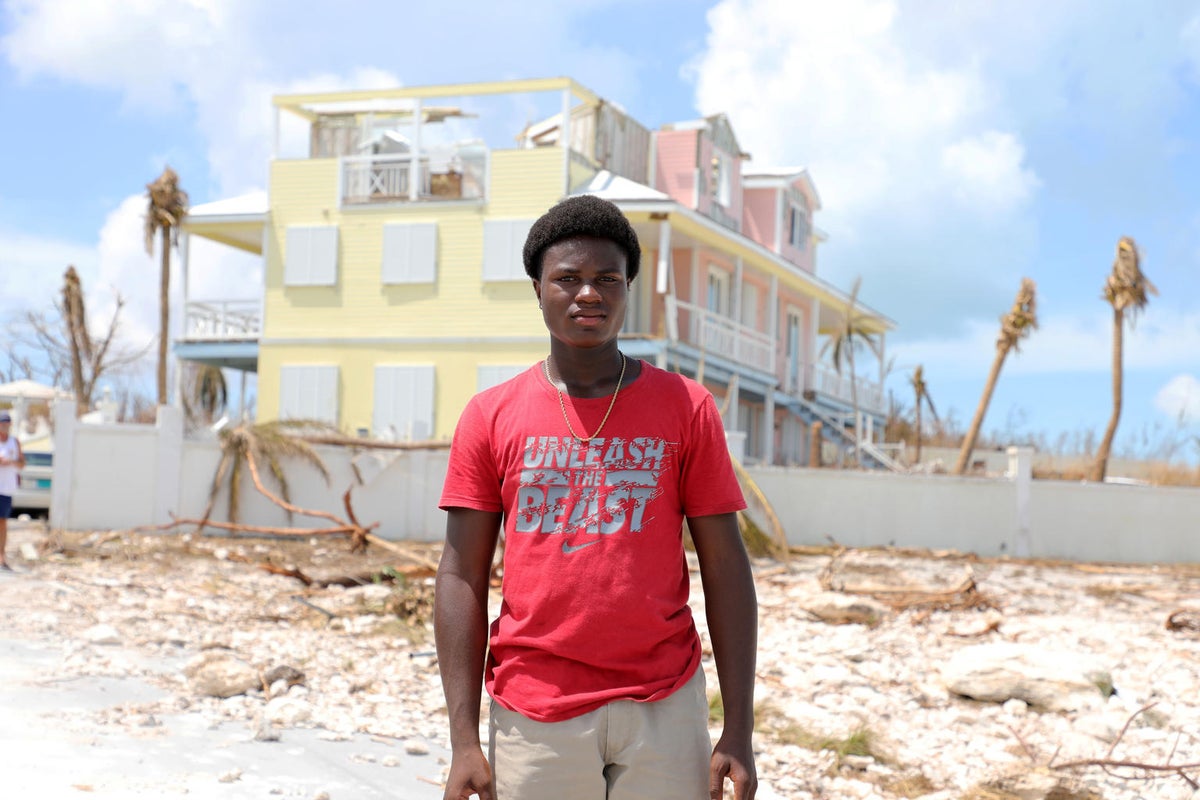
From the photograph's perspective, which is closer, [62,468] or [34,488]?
[62,468]

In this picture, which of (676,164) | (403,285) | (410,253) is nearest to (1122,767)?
(410,253)

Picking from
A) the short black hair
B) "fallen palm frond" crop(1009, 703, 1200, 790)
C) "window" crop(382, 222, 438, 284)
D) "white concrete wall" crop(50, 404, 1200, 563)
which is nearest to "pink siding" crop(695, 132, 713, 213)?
"window" crop(382, 222, 438, 284)

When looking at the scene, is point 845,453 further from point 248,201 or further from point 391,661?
point 391,661

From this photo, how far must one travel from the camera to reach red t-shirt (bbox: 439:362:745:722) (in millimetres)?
2379

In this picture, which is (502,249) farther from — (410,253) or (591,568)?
(591,568)

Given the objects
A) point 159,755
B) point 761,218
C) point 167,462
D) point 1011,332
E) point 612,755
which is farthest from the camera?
point 761,218

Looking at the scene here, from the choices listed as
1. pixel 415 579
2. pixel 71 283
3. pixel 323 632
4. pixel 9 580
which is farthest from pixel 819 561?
pixel 71 283

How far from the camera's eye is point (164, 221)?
24.6m

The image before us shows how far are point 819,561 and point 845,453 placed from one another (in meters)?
11.2

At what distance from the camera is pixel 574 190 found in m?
23.1

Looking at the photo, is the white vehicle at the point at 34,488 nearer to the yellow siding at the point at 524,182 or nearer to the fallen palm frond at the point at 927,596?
the yellow siding at the point at 524,182

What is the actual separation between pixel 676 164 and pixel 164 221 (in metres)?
10.3

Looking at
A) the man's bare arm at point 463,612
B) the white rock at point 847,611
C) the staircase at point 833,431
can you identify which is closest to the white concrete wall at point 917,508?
the white rock at point 847,611

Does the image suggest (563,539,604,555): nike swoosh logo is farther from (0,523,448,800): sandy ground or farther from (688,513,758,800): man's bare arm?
(0,523,448,800): sandy ground
